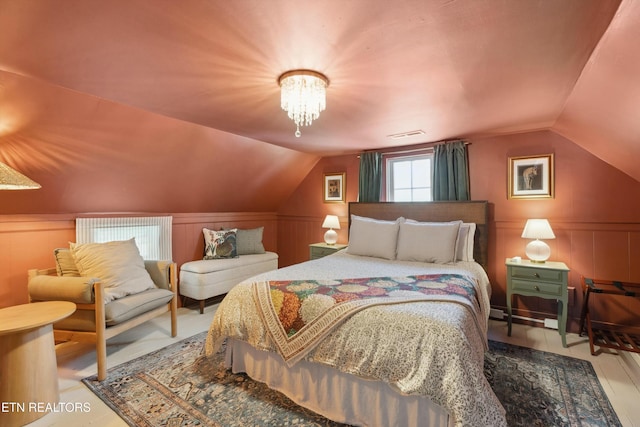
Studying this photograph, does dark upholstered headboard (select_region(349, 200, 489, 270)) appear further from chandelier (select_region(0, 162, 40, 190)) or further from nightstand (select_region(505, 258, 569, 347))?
chandelier (select_region(0, 162, 40, 190))

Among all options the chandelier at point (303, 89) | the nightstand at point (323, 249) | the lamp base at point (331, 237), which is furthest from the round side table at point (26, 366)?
the lamp base at point (331, 237)

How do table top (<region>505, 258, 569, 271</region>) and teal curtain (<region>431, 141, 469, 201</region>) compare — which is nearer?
table top (<region>505, 258, 569, 271</region>)

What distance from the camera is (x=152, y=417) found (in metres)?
1.72

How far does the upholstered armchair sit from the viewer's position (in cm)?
208

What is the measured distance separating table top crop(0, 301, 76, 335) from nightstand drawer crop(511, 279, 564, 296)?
3635 mm

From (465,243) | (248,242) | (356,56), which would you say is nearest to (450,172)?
(465,243)

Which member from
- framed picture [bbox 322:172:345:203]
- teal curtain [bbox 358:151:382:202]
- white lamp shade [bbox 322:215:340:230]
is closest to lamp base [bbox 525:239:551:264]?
teal curtain [bbox 358:151:382:202]

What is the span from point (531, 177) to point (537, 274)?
3.47 ft

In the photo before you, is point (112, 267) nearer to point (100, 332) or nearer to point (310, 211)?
point (100, 332)

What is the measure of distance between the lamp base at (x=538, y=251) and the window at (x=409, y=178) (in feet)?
4.12

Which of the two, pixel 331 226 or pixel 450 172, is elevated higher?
pixel 450 172

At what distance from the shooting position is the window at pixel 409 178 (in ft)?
12.7

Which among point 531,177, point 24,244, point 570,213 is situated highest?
point 531,177

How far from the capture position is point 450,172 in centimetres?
351
